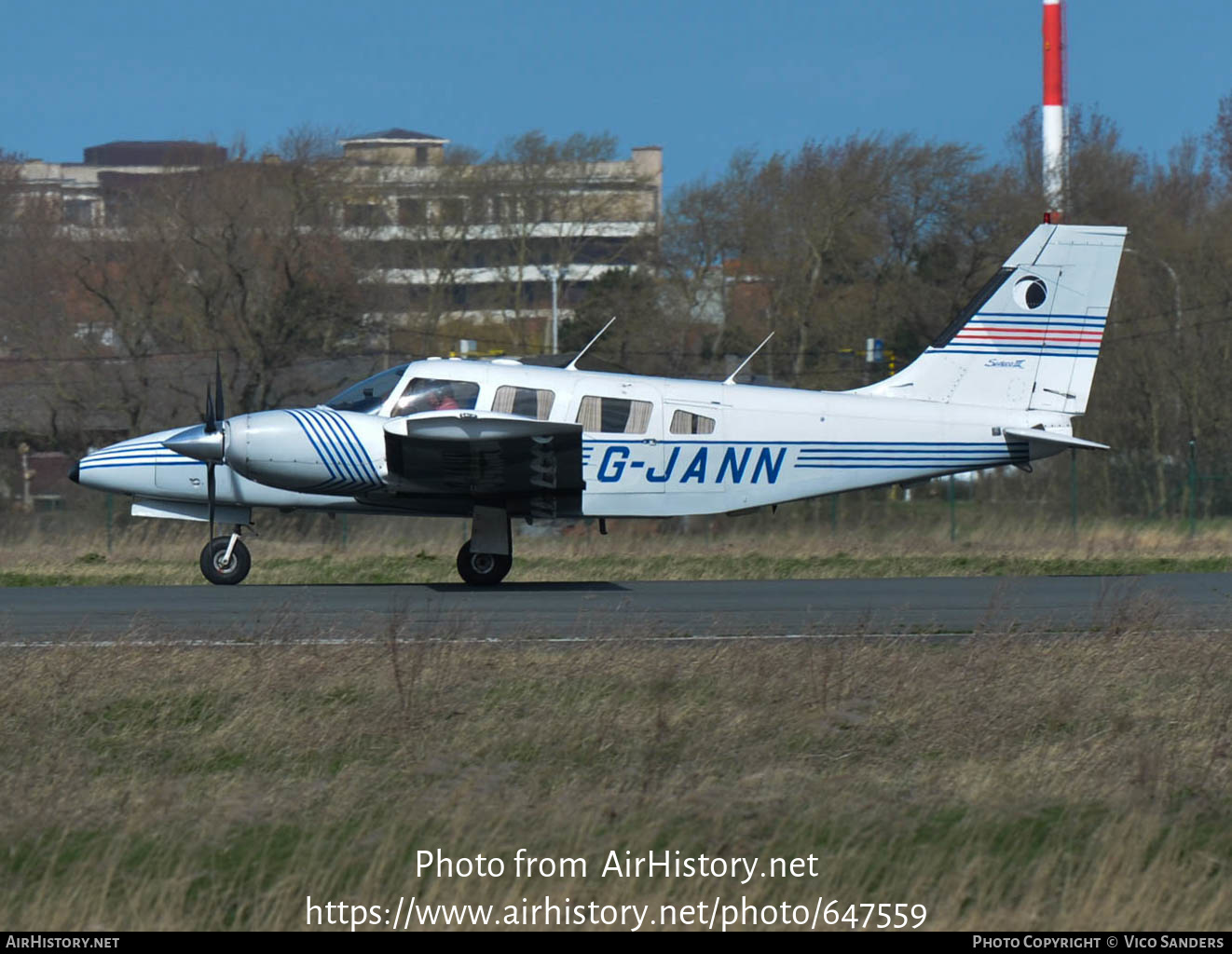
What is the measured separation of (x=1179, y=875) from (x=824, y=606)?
8.79 meters

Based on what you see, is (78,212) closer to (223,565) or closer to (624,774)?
(223,565)

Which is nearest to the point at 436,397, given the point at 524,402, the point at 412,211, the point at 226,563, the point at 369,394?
the point at 369,394

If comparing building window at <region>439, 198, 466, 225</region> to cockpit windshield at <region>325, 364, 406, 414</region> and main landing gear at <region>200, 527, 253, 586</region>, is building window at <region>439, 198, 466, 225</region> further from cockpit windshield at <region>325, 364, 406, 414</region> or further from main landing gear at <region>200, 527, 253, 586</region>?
cockpit windshield at <region>325, 364, 406, 414</region>

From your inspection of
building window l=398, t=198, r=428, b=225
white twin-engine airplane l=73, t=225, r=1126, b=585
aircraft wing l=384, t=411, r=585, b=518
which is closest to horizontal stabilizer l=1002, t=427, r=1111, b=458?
white twin-engine airplane l=73, t=225, r=1126, b=585

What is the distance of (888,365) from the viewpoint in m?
42.6

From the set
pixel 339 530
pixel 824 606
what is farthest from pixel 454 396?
pixel 339 530

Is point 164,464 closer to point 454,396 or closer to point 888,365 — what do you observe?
point 454,396

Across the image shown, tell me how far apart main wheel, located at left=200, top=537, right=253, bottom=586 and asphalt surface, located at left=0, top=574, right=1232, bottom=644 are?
169mm

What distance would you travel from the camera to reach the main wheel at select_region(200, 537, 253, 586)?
16250mm

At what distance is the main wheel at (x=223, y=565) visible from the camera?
16.2 m

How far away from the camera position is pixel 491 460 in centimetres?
1548

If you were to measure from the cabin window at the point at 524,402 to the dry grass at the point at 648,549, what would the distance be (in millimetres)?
3305

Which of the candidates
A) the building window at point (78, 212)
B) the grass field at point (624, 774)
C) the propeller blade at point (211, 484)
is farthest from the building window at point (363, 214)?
→ the grass field at point (624, 774)

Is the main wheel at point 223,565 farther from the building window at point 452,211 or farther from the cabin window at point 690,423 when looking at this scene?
the building window at point 452,211
